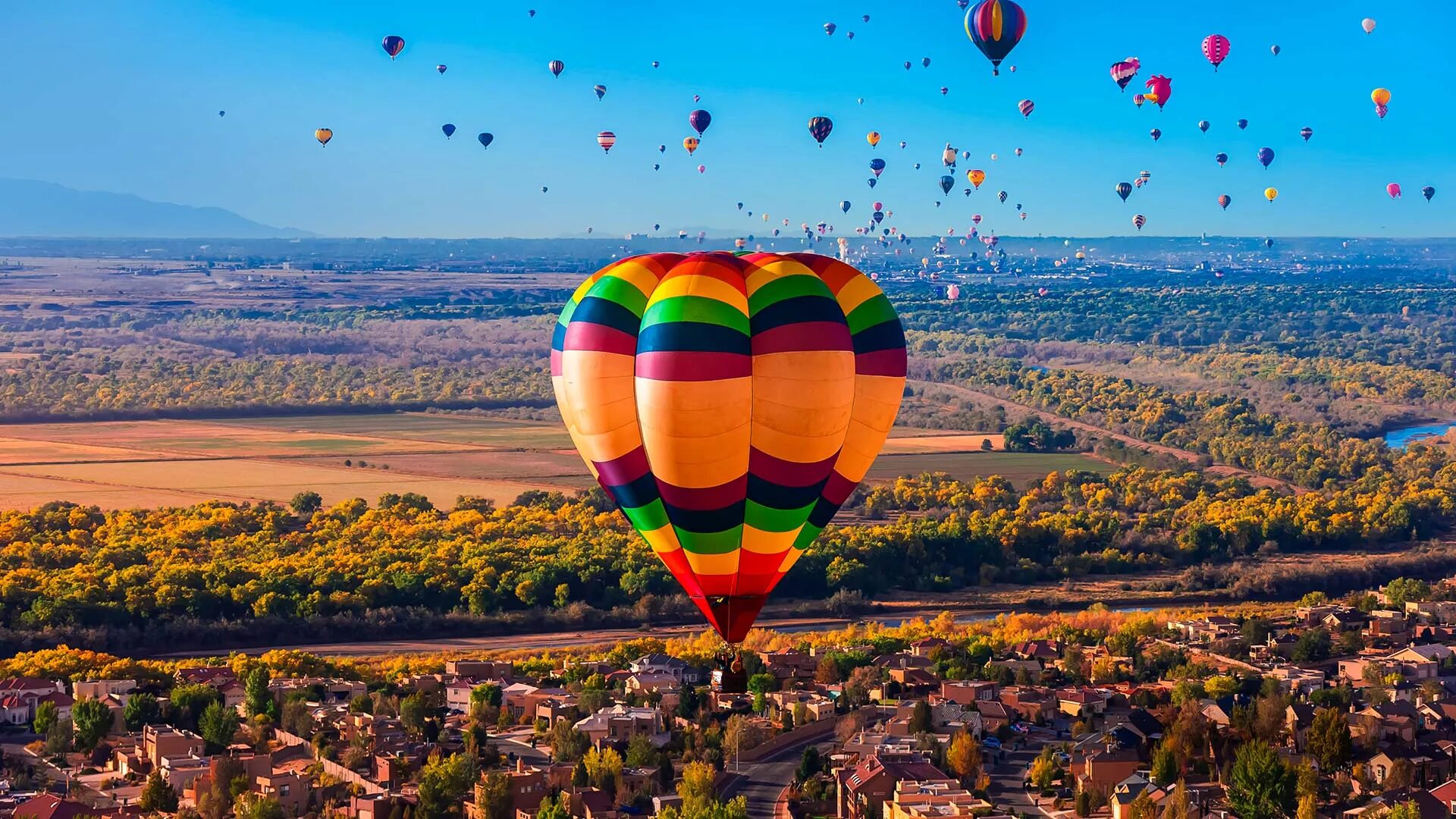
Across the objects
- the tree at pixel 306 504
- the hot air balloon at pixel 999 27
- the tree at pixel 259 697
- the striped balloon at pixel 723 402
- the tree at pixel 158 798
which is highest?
the hot air balloon at pixel 999 27

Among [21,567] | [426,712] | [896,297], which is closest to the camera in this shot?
[426,712]

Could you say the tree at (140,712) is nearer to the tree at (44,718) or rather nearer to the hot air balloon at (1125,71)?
the tree at (44,718)

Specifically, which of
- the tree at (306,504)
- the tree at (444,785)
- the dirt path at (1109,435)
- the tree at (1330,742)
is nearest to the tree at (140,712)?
A: the tree at (444,785)

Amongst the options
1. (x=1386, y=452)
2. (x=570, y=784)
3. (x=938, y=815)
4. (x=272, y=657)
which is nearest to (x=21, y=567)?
(x=272, y=657)

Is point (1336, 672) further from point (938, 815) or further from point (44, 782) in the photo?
point (44, 782)

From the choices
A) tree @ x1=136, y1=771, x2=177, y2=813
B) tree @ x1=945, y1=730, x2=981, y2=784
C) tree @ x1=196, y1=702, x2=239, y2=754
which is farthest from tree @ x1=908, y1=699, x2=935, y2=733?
tree @ x1=136, y1=771, x2=177, y2=813

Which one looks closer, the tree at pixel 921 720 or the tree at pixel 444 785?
the tree at pixel 444 785

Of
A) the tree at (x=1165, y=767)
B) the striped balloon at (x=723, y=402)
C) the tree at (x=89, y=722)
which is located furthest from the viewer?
the tree at (x=89, y=722)
